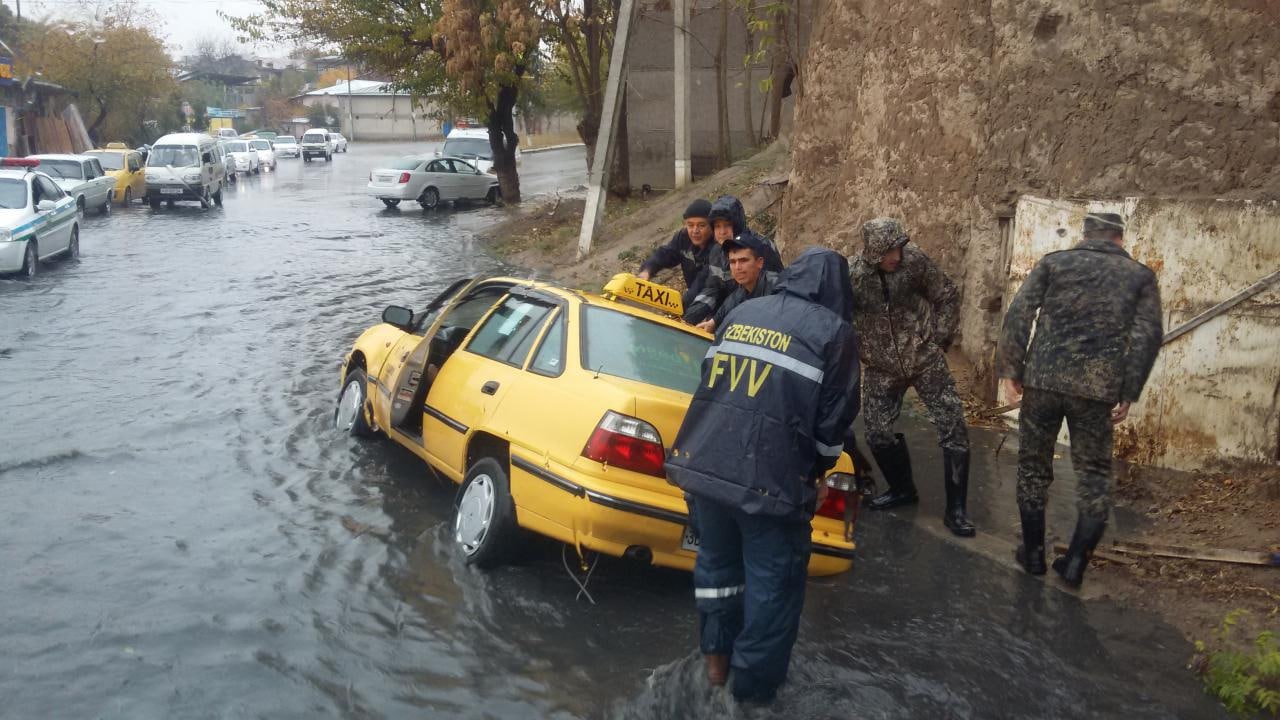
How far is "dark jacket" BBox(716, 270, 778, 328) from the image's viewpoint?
19.8ft

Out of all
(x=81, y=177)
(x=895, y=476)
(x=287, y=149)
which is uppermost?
(x=287, y=149)

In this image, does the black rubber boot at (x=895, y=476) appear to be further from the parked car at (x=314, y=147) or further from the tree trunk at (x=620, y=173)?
the parked car at (x=314, y=147)

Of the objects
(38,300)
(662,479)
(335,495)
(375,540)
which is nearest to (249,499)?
(335,495)

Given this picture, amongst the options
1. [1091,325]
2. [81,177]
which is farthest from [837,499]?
[81,177]

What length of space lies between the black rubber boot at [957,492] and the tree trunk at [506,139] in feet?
74.8

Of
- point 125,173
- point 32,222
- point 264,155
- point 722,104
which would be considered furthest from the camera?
point 264,155

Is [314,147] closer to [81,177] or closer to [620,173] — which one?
[81,177]

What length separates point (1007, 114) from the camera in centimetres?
788

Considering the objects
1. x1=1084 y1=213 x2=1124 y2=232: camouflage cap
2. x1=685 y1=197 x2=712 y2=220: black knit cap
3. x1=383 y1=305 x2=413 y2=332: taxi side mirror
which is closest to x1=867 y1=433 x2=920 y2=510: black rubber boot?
x1=1084 y1=213 x2=1124 y2=232: camouflage cap

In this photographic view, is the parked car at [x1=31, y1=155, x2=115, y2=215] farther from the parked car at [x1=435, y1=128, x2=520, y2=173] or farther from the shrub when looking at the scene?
the shrub

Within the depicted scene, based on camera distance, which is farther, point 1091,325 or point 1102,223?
point 1102,223

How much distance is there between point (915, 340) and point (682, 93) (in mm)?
16779

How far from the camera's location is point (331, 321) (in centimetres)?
1316

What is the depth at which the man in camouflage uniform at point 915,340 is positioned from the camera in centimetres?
611
